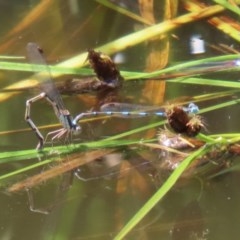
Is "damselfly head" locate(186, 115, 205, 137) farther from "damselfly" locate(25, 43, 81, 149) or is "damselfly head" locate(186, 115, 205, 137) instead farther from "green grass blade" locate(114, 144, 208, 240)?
"damselfly" locate(25, 43, 81, 149)

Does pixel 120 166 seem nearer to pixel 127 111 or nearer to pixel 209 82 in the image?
pixel 127 111

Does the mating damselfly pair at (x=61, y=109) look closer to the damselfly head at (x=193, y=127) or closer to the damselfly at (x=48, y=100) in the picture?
the damselfly at (x=48, y=100)

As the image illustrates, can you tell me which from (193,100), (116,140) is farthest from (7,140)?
(193,100)

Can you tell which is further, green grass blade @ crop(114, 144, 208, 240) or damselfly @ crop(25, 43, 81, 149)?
damselfly @ crop(25, 43, 81, 149)

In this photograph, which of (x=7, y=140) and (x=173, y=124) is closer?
(x=173, y=124)

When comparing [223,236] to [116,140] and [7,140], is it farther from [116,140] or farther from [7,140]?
[7,140]

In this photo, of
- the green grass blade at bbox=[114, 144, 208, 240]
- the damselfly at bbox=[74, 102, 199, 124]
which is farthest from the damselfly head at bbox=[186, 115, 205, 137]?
the damselfly at bbox=[74, 102, 199, 124]
